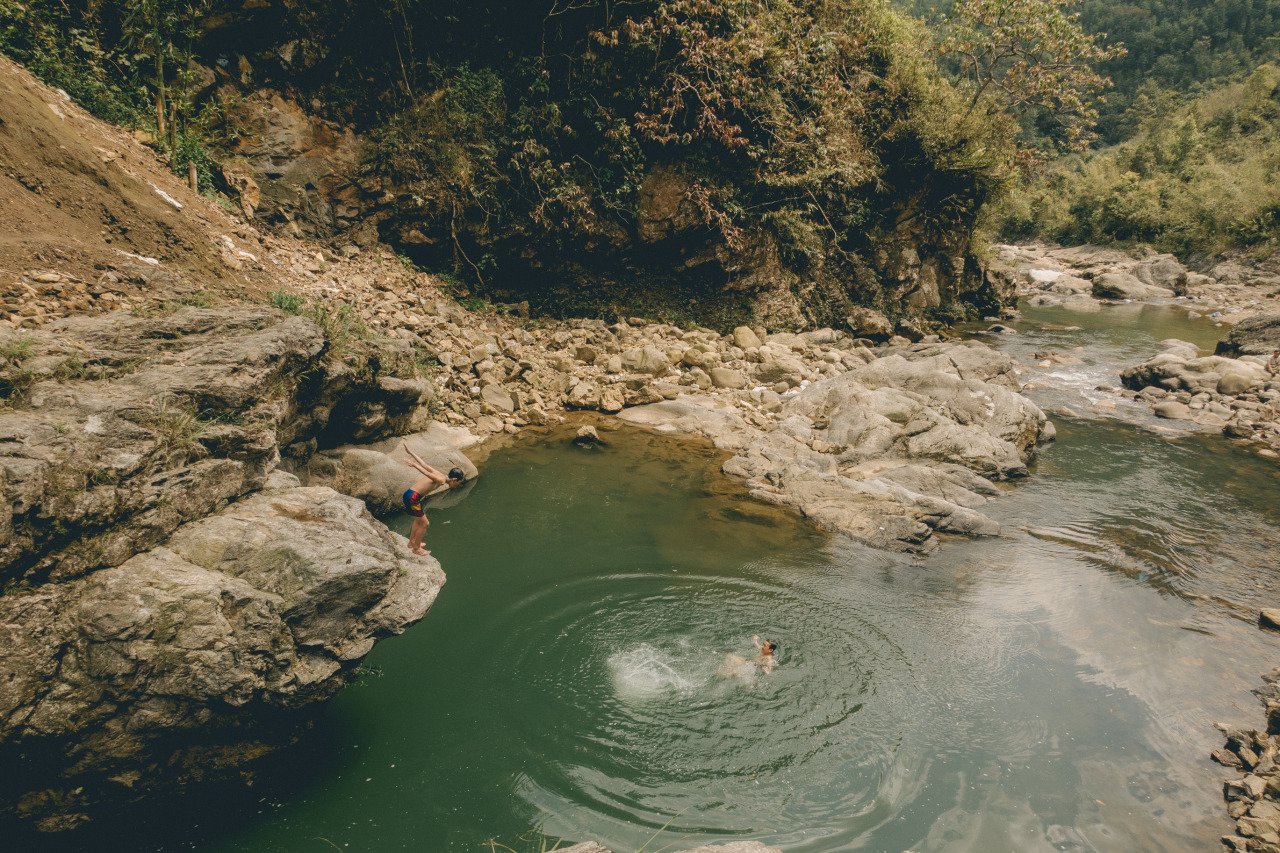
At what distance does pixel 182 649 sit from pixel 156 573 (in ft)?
1.83

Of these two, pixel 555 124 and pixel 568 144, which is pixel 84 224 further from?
pixel 568 144

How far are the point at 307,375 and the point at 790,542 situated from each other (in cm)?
659

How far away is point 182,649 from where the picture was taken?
159 inches

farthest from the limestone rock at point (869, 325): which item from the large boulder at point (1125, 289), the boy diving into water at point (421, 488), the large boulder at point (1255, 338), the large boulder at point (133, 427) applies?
the large boulder at point (1125, 289)

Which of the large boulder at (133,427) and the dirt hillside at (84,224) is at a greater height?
the dirt hillside at (84,224)

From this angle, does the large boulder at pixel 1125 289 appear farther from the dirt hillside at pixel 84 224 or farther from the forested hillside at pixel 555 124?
the dirt hillside at pixel 84 224

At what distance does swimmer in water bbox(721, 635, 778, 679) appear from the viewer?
253 inches

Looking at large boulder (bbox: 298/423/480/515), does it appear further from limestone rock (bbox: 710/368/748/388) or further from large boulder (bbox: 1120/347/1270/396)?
large boulder (bbox: 1120/347/1270/396)

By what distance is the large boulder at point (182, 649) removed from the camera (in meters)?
3.77

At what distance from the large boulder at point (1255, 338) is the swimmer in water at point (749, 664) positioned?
67.0 ft

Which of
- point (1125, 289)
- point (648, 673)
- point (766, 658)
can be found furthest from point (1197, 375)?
point (1125, 289)

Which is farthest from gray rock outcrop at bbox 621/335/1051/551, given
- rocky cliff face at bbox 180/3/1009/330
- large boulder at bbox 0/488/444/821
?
large boulder at bbox 0/488/444/821

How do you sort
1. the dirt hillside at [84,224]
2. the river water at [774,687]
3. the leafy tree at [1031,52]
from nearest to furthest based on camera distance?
the river water at [774,687]
the dirt hillside at [84,224]
the leafy tree at [1031,52]

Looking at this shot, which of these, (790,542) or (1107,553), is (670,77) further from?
A: (1107,553)
